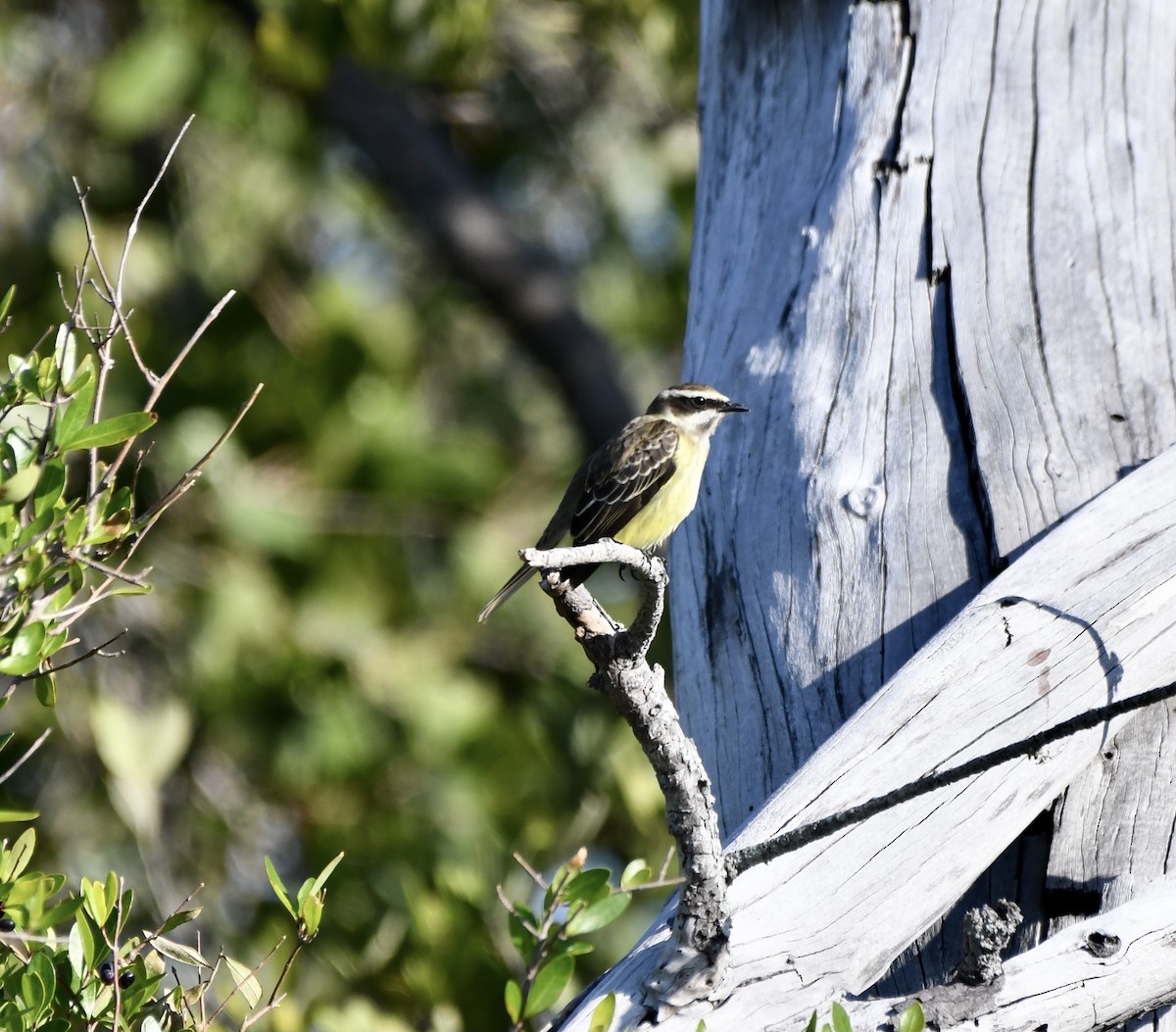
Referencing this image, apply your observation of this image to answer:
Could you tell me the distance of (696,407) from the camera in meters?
4.55

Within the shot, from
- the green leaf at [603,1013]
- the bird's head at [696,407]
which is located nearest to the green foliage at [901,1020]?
the green leaf at [603,1013]

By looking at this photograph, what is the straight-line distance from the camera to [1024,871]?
3043 millimetres

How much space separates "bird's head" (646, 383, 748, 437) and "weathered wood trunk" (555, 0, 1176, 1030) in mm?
62

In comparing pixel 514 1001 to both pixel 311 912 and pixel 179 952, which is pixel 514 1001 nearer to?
pixel 311 912

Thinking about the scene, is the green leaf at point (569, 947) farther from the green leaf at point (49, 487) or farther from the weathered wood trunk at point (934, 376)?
the green leaf at point (49, 487)

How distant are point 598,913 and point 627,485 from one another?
2706mm

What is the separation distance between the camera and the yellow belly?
522cm

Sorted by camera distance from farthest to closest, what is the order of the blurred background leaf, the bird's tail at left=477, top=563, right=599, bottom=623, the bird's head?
the blurred background leaf < the bird's tail at left=477, top=563, right=599, bottom=623 < the bird's head

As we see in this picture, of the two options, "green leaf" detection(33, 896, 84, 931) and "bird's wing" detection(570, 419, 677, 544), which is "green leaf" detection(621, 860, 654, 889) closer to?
"green leaf" detection(33, 896, 84, 931)

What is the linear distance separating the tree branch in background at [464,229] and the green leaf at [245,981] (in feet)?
19.4

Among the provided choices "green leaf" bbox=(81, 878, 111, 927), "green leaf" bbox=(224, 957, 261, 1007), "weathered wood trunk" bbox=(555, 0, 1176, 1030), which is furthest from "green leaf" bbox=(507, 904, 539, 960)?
"green leaf" bbox=(81, 878, 111, 927)

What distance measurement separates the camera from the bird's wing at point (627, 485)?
204 inches

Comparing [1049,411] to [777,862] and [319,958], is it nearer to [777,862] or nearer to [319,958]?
[777,862]

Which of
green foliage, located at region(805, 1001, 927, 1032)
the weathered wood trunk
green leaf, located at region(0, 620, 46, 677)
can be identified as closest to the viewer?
green foliage, located at region(805, 1001, 927, 1032)
